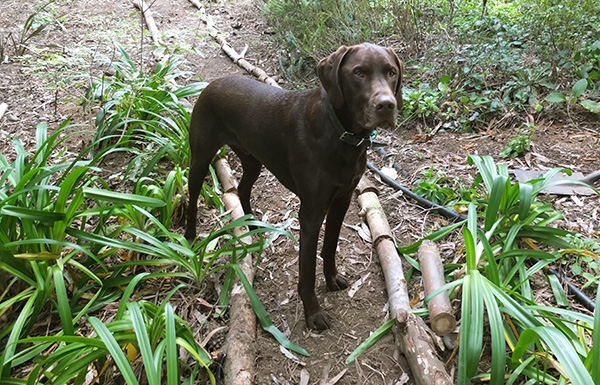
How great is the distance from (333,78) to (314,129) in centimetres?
30

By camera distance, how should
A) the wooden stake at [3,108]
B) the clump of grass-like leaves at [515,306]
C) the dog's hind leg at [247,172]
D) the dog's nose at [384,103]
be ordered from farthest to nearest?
the wooden stake at [3,108], the dog's hind leg at [247,172], the dog's nose at [384,103], the clump of grass-like leaves at [515,306]

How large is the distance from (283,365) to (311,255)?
24.3 inches

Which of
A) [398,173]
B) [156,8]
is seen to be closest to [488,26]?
[398,173]

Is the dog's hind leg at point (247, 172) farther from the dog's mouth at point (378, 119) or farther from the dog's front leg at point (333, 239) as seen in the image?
the dog's mouth at point (378, 119)

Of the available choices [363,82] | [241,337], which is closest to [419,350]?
[241,337]

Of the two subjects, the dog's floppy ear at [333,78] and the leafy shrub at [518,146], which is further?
the leafy shrub at [518,146]

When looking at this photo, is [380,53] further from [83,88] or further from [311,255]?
[83,88]

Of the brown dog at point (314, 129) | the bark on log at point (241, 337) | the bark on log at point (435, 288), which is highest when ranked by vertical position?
the brown dog at point (314, 129)

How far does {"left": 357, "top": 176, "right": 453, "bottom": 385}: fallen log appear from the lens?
2066 mm

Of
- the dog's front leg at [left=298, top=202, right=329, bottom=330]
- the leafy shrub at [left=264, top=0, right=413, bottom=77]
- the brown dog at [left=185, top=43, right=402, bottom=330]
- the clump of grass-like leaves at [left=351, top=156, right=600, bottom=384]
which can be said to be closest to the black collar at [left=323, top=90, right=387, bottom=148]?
the brown dog at [left=185, top=43, right=402, bottom=330]

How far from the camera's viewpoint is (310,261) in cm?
247

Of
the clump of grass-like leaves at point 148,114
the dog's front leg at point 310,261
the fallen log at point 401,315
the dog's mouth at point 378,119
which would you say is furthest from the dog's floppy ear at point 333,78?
the clump of grass-like leaves at point 148,114

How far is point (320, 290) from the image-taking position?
114 inches

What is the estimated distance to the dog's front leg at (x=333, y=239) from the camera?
103 inches
